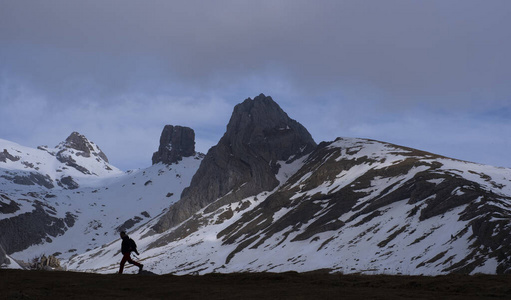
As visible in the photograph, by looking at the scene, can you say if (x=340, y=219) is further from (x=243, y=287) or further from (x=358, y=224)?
(x=243, y=287)

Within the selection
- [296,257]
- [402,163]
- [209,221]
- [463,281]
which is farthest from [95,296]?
[209,221]

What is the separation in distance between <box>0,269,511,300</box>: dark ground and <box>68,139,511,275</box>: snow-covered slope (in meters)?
31.5

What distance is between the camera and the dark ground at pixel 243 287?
61.8ft

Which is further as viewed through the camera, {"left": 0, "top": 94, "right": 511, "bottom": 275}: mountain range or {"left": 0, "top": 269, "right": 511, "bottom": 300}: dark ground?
{"left": 0, "top": 94, "right": 511, "bottom": 275}: mountain range

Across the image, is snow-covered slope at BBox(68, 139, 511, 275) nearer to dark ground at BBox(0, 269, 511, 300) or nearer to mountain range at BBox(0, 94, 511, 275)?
mountain range at BBox(0, 94, 511, 275)

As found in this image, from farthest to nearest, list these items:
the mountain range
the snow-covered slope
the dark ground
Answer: the mountain range, the snow-covered slope, the dark ground

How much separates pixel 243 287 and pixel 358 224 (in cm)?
7524

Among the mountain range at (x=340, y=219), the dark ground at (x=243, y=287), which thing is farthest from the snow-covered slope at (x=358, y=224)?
the dark ground at (x=243, y=287)

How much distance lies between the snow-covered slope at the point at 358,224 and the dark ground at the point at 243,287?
103 ft

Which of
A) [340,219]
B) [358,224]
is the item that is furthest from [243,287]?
[340,219]

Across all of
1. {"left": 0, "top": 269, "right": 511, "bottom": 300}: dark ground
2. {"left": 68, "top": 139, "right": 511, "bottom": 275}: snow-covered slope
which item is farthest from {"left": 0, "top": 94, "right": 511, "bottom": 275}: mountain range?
{"left": 0, "top": 269, "right": 511, "bottom": 300}: dark ground

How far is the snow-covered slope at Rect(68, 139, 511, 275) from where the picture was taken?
61719 mm

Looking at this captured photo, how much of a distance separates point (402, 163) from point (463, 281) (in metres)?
108

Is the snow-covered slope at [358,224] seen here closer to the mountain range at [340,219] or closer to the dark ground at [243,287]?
the mountain range at [340,219]
